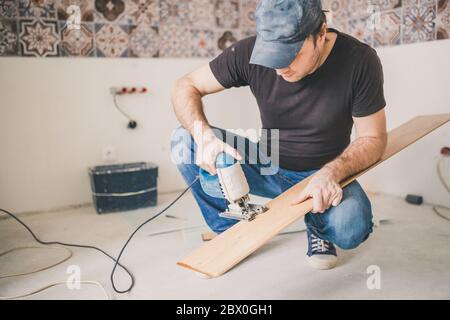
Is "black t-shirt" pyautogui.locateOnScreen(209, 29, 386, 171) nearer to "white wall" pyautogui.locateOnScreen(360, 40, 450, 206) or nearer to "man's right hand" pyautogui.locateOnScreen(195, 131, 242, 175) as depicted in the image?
"man's right hand" pyautogui.locateOnScreen(195, 131, 242, 175)

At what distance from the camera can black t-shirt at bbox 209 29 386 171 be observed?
4.87ft

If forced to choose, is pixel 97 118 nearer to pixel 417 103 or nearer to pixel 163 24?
pixel 163 24

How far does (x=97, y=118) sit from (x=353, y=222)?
1.83 m

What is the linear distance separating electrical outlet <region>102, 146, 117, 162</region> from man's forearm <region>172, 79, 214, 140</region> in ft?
3.72

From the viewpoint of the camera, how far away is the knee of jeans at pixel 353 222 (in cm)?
140

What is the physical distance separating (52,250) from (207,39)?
177 cm

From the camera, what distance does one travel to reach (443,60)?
2256 millimetres


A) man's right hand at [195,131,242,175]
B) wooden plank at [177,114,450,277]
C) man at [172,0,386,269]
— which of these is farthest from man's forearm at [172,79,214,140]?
wooden plank at [177,114,450,277]

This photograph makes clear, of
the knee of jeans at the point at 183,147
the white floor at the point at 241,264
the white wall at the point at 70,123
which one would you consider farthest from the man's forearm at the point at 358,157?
the white wall at the point at 70,123

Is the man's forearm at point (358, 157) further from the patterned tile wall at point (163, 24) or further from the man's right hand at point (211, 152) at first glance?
the patterned tile wall at point (163, 24)

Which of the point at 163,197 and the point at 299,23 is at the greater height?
the point at 299,23

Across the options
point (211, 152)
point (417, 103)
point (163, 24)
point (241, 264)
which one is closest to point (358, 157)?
point (211, 152)
